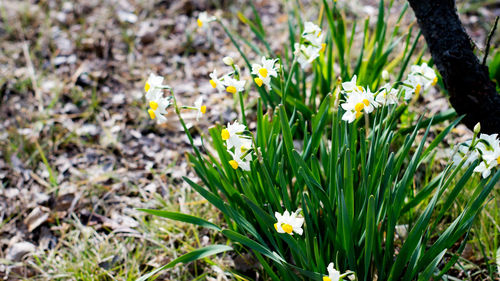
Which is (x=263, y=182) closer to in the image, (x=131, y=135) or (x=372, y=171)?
(x=372, y=171)

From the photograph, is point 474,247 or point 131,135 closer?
point 474,247

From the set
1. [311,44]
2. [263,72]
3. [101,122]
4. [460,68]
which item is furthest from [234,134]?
[101,122]

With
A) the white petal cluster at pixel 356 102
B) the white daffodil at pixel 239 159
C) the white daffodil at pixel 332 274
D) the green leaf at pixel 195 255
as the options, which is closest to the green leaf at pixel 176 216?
the green leaf at pixel 195 255

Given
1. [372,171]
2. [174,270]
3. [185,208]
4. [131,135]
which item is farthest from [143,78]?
[372,171]

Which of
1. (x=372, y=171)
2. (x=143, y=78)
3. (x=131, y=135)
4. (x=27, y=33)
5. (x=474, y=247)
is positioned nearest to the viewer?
(x=372, y=171)

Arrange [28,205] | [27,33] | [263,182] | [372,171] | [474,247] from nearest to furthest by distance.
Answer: [372,171]
[263,182]
[474,247]
[28,205]
[27,33]

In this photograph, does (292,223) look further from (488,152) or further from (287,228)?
(488,152)

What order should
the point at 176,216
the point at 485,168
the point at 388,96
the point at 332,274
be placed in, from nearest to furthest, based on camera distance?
1. the point at 332,274
2. the point at 485,168
3. the point at 388,96
4. the point at 176,216
